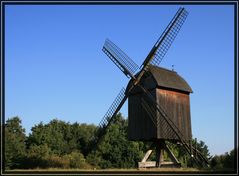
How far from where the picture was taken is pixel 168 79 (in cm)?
2917

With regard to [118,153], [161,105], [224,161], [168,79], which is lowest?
[224,161]

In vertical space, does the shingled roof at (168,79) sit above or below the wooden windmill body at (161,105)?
above

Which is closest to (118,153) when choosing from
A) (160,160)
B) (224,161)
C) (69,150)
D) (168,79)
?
(69,150)

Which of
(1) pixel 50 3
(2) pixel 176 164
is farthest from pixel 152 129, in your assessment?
(1) pixel 50 3

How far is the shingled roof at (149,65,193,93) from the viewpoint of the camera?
28.3 meters

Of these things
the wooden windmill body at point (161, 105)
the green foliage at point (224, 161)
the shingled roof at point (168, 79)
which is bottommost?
the green foliage at point (224, 161)

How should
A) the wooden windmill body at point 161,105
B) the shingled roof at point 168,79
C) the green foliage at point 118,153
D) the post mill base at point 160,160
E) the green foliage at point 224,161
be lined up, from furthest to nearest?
the green foliage at point 118,153, the post mill base at point 160,160, the shingled roof at point 168,79, the wooden windmill body at point 161,105, the green foliage at point 224,161

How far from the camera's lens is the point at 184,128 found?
2936 cm

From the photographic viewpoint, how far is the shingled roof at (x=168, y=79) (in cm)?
2832

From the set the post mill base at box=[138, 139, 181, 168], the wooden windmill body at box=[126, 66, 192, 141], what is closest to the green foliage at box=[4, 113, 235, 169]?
the post mill base at box=[138, 139, 181, 168]

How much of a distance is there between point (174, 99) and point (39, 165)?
1055cm

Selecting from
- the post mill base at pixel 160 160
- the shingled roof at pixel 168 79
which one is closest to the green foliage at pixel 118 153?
the post mill base at pixel 160 160

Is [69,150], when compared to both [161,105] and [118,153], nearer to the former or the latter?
[118,153]

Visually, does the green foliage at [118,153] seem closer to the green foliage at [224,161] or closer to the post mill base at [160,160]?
the post mill base at [160,160]
